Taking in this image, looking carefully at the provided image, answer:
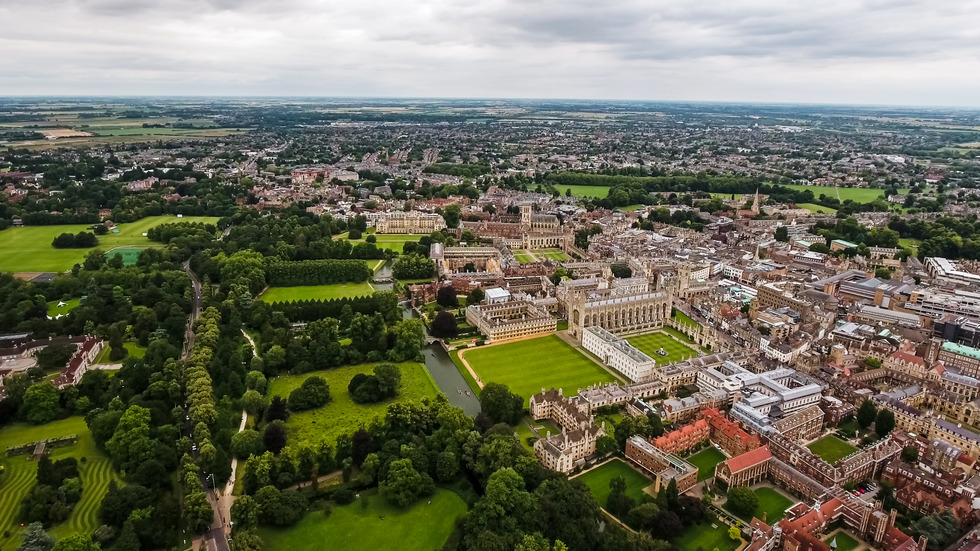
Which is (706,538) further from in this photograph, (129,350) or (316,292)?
(316,292)

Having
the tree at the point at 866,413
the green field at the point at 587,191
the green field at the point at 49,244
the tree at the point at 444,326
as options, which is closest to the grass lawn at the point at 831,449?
the tree at the point at 866,413

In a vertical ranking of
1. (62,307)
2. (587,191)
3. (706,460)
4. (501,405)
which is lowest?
(706,460)

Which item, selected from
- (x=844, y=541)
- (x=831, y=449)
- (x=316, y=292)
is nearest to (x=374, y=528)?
(x=844, y=541)

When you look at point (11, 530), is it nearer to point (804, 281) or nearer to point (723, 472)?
point (723, 472)

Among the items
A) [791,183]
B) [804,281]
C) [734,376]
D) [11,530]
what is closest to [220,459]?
[11,530]

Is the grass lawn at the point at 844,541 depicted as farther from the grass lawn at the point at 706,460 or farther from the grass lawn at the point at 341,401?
the grass lawn at the point at 341,401

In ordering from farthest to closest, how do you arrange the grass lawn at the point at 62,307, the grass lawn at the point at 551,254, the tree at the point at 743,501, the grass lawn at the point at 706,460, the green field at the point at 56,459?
1. the grass lawn at the point at 551,254
2. the grass lawn at the point at 62,307
3. the grass lawn at the point at 706,460
4. the tree at the point at 743,501
5. the green field at the point at 56,459

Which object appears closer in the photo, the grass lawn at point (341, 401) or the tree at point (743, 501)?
the tree at point (743, 501)
